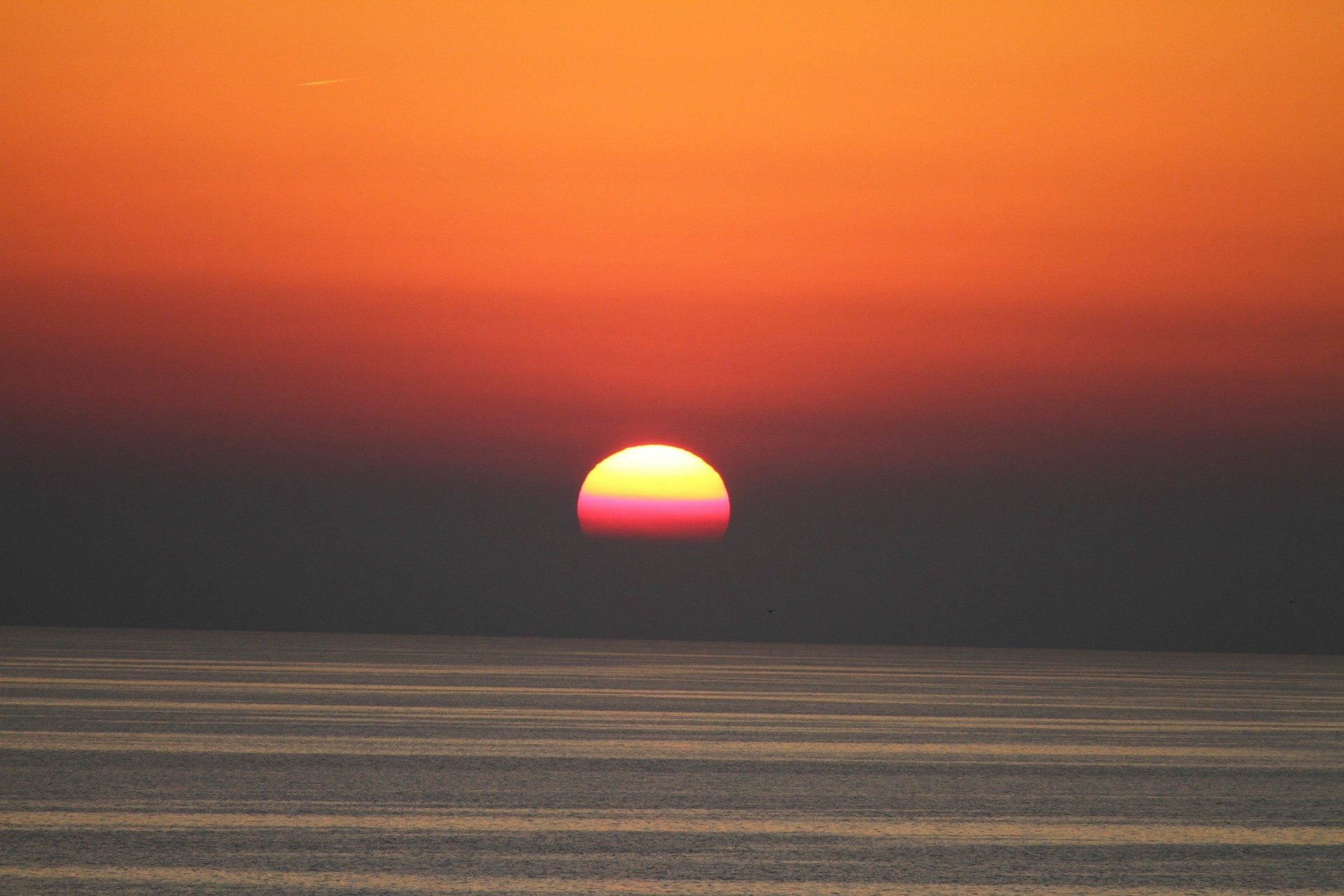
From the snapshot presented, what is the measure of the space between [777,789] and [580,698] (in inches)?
315

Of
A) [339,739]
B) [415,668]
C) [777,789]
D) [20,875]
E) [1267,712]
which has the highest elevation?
[415,668]

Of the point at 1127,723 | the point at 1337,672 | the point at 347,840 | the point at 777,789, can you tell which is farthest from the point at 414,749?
the point at 1337,672

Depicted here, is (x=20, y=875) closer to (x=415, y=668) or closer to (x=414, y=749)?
(x=414, y=749)

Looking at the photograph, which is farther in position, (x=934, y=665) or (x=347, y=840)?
(x=934, y=665)

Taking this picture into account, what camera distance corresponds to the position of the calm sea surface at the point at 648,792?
6098mm

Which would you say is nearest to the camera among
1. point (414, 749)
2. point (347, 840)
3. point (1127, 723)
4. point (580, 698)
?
point (347, 840)

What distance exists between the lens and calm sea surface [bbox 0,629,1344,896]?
610cm

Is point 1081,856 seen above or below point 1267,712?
below

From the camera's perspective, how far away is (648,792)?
27.3ft

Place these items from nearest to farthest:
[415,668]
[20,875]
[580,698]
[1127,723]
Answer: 1. [20,875]
2. [1127,723]
3. [580,698]
4. [415,668]

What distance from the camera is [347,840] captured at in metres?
6.65

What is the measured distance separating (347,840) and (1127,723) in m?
10.0

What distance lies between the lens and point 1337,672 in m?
34.1

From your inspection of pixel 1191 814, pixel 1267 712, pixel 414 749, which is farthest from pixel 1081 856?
pixel 1267 712
